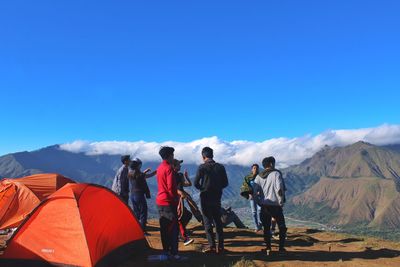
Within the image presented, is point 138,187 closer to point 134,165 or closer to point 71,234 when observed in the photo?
point 134,165

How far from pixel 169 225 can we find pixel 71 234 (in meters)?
3.12

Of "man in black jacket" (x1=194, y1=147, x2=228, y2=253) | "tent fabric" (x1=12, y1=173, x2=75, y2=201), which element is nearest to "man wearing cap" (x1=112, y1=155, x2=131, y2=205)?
"tent fabric" (x1=12, y1=173, x2=75, y2=201)

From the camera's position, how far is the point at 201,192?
1395cm

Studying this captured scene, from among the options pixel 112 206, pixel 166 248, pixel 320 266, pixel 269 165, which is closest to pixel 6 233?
pixel 112 206

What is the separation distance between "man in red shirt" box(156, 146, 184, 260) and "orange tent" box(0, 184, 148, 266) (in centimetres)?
167

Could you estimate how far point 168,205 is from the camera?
13.2 meters

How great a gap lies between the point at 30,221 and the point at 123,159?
562cm

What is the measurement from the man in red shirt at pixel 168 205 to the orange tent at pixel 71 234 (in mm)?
1674

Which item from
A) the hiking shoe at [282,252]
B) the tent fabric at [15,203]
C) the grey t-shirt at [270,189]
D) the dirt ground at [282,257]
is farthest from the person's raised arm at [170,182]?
the tent fabric at [15,203]

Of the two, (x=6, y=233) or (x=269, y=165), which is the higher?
(x=269, y=165)

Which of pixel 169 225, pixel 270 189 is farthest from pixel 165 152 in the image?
pixel 270 189

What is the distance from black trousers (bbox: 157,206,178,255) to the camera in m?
13.2

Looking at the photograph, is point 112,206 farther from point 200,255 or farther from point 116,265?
point 200,255

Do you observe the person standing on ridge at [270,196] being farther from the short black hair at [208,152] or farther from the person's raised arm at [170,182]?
the person's raised arm at [170,182]
